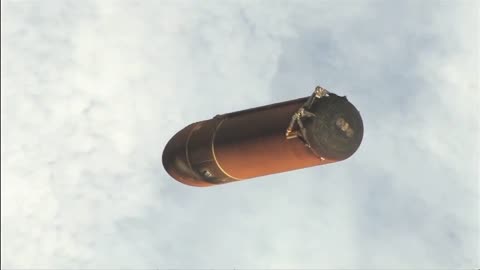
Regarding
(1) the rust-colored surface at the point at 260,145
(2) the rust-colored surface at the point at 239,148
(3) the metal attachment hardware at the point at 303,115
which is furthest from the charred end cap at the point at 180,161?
(3) the metal attachment hardware at the point at 303,115

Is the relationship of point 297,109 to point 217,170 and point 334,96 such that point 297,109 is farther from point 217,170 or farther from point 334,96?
point 217,170

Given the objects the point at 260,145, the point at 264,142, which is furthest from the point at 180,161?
the point at 264,142

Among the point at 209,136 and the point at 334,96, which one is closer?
the point at 334,96

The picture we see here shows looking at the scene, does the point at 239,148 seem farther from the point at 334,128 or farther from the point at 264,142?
the point at 334,128

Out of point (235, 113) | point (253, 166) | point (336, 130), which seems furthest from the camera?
point (235, 113)

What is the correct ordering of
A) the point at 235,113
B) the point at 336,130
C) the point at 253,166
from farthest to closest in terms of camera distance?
the point at 235,113, the point at 253,166, the point at 336,130

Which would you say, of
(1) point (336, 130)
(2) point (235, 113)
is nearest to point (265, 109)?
(2) point (235, 113)

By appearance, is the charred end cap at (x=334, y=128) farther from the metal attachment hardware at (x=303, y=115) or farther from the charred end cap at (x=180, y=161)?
the charred end cap at (x=180, y=161)
